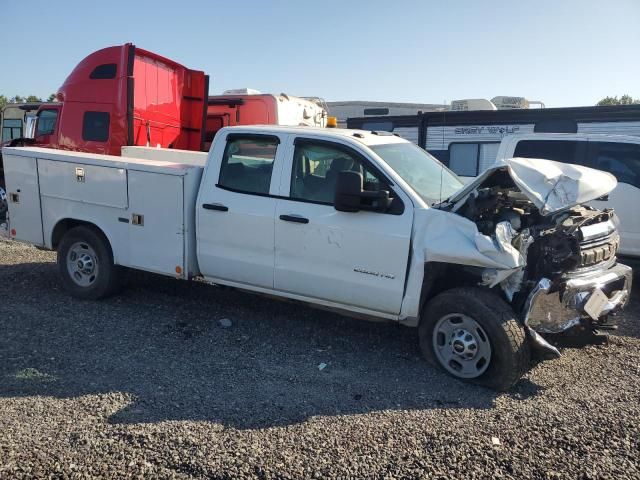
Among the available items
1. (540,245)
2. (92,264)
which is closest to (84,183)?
(92,264)

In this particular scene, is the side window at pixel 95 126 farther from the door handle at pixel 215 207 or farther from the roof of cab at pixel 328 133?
the door handle at pixel 215 207

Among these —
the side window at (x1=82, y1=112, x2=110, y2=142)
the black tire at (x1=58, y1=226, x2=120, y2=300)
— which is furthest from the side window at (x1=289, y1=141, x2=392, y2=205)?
the side window at (x1=82, y1=112, x2=110, y2=142)

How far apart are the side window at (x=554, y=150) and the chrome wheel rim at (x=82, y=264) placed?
5.88 metres

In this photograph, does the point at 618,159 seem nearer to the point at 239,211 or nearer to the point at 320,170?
the point at 320,170

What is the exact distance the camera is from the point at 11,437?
11.9ft

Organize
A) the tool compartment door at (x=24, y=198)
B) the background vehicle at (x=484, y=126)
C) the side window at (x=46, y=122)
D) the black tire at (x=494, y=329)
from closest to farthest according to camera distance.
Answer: the black tire at (x=494, y=329), the tool compartment door at (x=24, y=198), the background vehicle at (x=484, y=126), the side window at (x=46, y=122)

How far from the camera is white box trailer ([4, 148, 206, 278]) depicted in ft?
19.0

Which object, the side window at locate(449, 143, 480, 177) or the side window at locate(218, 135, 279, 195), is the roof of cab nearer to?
the side window at locate(218, 135, 279, 195)

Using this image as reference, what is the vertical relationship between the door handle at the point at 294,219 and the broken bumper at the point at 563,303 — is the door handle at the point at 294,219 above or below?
above

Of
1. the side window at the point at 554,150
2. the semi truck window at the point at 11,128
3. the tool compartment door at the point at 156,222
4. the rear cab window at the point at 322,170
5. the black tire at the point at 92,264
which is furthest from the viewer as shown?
the semi truck window at the point at 11,128

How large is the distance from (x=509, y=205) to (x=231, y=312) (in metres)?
3.15

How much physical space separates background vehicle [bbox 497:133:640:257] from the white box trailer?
509 centimetres

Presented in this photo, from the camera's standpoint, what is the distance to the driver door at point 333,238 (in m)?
4.80

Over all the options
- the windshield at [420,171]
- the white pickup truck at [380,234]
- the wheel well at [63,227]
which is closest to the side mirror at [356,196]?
the white pickup truck at [380,234]
